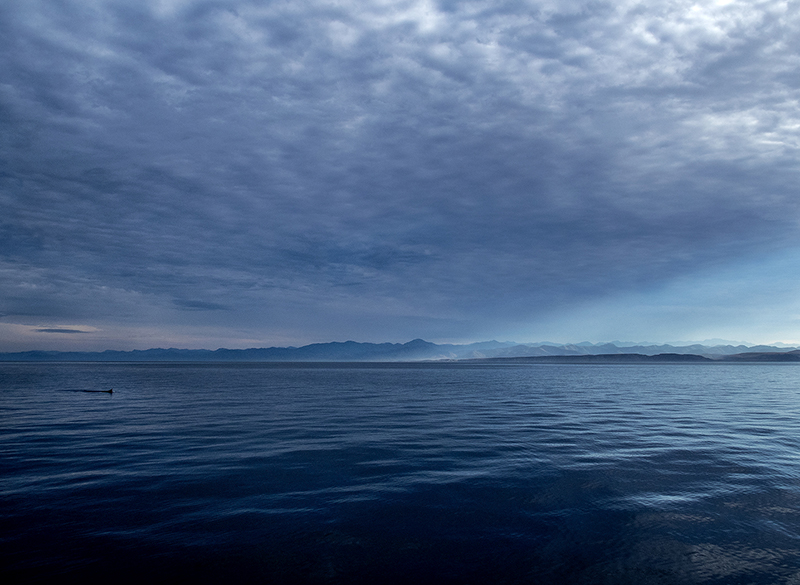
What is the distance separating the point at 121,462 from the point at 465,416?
23271 millimetres

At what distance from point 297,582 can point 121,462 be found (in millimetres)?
14556

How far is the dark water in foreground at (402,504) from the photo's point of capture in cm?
973

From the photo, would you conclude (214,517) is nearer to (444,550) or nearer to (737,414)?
(444,550)

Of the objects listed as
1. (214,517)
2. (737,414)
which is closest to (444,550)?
(214,517)

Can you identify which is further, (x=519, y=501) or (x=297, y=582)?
(x=519, y=501)

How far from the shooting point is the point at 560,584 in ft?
29.4

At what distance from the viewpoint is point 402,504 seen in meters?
13.7

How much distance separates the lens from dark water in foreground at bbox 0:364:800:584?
9727 mm

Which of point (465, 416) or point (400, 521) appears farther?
point (465, 416)

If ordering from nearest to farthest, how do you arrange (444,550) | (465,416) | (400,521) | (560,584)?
(560,584) < (444,550) < (400,521) < (465,416)

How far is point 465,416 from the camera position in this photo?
1359 inches

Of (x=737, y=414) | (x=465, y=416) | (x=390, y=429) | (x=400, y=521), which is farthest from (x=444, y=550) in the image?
(x=737, y=414)

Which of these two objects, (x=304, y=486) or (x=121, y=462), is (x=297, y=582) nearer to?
(x=304, y=486)

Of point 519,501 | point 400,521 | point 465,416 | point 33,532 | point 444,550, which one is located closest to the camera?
point 444,550
